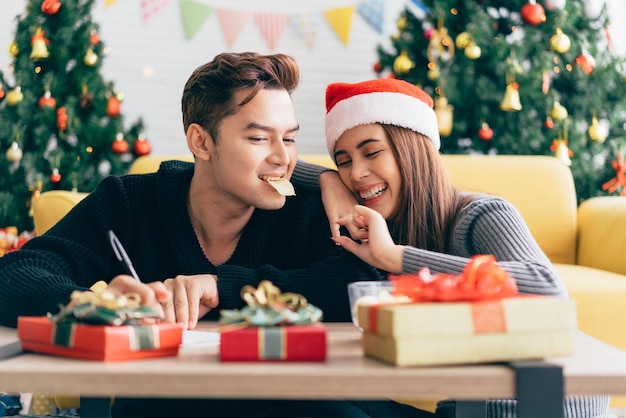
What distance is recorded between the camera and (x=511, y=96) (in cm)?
350

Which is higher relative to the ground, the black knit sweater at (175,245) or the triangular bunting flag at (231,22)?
the triangular bunting flag at (231,22)

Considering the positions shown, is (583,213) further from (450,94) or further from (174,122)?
(174,122)

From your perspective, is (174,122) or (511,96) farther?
(174,122)

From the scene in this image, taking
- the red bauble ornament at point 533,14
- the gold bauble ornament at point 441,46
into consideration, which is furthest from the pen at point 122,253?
the red bauble ornament at point 533,14

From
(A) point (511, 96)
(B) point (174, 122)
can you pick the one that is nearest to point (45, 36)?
(B) point (174, 122)

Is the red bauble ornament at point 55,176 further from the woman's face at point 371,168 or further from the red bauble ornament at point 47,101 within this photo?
the woman's face at point 371,168

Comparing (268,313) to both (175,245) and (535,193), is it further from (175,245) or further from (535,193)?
(535,193)

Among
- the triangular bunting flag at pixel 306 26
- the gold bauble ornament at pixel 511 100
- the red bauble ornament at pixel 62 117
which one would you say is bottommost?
the red bauble ornament at pixel 62 117

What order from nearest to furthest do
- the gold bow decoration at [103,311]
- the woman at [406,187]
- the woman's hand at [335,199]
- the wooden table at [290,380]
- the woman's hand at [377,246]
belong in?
the wooden table at [290,380], the gold bow decoration at [103,311], the woman's hand at [377,246], the woman at [406,187], the woman's hand at [335,199]

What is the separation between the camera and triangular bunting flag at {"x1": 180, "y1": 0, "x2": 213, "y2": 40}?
4.53 metres

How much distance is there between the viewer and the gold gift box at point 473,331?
2.73ft

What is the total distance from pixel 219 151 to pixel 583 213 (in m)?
1.89

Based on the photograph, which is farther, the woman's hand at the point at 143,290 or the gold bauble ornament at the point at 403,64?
the gold bauble ornament at the point at 403,64

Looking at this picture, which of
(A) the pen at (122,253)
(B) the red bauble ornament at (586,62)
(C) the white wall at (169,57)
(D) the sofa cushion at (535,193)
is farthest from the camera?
(C) the white wall at (169,57)
